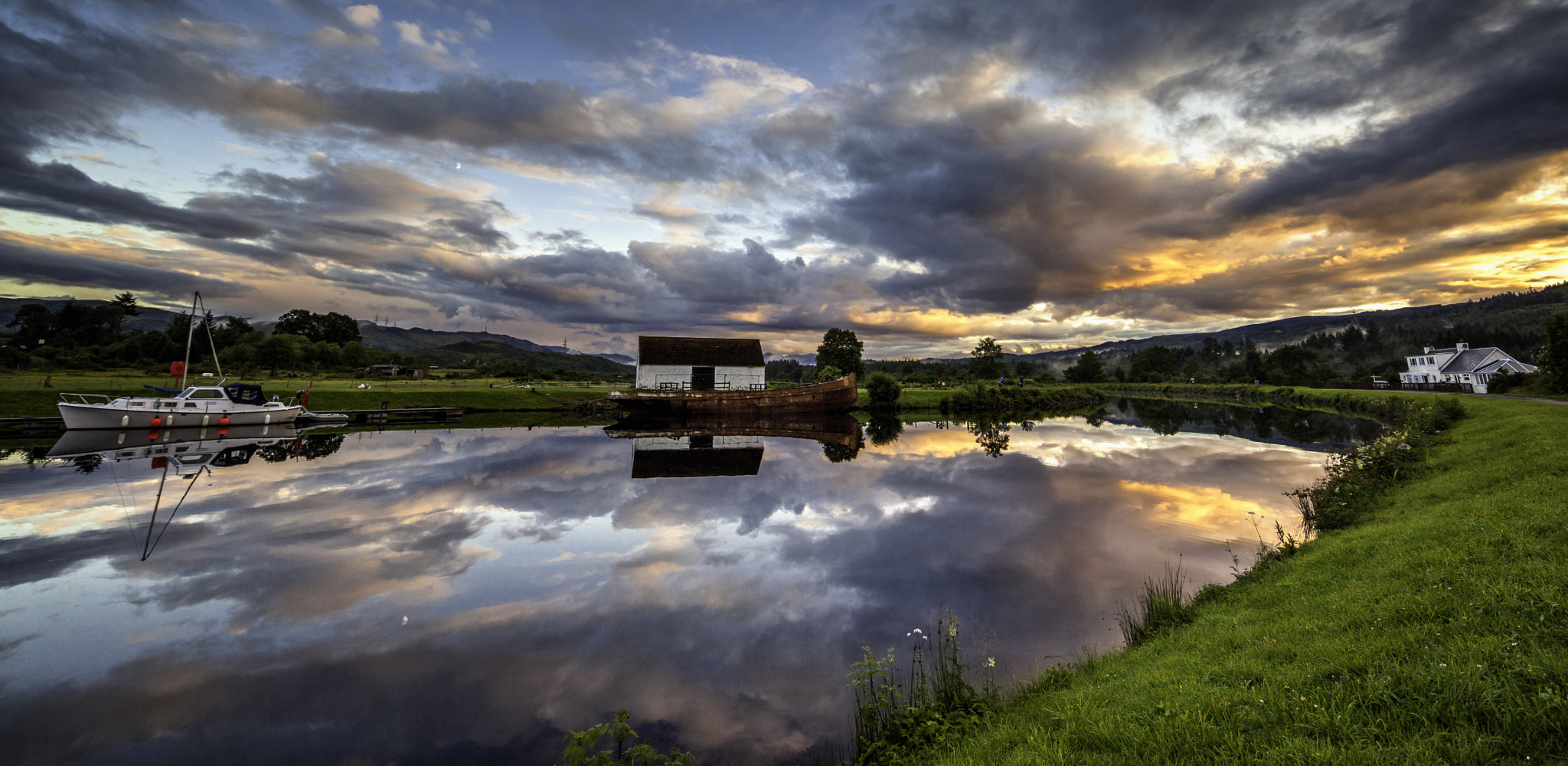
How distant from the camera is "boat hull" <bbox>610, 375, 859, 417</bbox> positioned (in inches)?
1821

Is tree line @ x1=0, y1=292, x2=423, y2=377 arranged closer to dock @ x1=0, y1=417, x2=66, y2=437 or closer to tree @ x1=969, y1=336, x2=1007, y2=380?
dock @ x1=0, y1=417, x2=66, y2=437

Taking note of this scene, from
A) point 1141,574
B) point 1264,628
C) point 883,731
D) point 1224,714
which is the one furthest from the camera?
point 1141,574

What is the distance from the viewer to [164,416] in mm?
28547

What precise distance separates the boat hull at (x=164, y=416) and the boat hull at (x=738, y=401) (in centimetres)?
2161

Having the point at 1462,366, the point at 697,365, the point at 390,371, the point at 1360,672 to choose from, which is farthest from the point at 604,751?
the point at 1462,366

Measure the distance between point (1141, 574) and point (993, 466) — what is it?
485 inches

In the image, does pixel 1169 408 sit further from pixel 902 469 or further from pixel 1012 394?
pixel 902 469

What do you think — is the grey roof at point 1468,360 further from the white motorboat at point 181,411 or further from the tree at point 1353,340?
the tree at point 1353,340

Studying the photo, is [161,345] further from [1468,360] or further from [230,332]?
[1468,360]

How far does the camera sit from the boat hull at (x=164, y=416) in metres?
26.5

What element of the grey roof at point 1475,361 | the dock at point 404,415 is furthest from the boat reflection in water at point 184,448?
the grey roof at point 1475,361

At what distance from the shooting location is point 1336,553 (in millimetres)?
8289

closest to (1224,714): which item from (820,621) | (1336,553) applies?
(820,621)

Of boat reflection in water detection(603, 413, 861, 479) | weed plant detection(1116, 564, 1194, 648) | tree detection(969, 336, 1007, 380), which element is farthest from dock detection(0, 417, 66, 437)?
tree detection(969, 336, 1007, 380)
